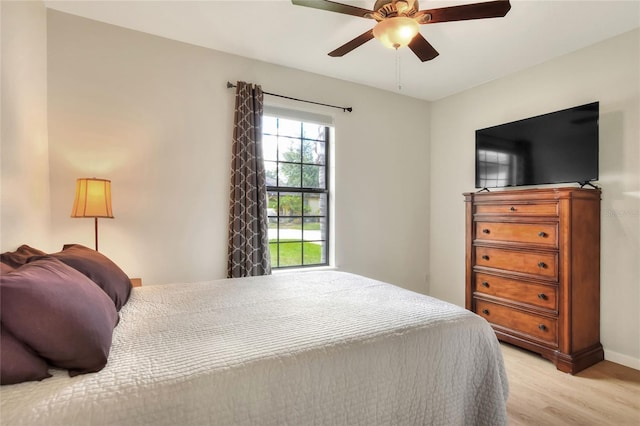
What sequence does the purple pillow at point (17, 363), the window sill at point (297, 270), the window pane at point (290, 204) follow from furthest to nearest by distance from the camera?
the window pane at point (290, 204) → the window sill at point (297, 270) → the purple pillow at point (17, 363)

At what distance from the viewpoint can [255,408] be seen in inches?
38.7

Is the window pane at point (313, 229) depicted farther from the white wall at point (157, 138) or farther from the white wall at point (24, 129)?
the white wall at point (24, 129)

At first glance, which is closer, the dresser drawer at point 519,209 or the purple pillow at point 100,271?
the purple pillow at point 100,271

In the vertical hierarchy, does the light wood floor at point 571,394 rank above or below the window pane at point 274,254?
below

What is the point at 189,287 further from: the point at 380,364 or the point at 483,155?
the point at 483,155

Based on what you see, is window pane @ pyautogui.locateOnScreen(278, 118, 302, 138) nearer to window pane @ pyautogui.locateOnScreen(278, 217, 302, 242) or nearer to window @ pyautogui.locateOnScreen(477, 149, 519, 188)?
window pane @ pyautogui.locateOnScreen(278, 217, 302, 242)

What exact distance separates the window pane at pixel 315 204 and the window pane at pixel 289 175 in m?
0.19

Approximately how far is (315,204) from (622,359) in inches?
116

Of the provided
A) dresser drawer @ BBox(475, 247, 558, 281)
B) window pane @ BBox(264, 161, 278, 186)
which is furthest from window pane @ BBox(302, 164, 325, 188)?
dresser drawer @ BBox(475, 247, 558, 281)

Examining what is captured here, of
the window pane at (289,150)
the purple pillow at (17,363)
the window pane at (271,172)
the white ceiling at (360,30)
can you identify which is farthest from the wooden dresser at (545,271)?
the purple pillow at (17,363)

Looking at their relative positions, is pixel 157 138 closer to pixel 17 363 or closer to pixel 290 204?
pixel 290 204

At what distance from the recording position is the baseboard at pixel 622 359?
2.52 metres

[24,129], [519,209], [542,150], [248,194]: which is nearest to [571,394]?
[519,209]

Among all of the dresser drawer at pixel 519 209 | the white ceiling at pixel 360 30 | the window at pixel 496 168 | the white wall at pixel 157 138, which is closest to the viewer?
the white ceiling at pixel 360 30
